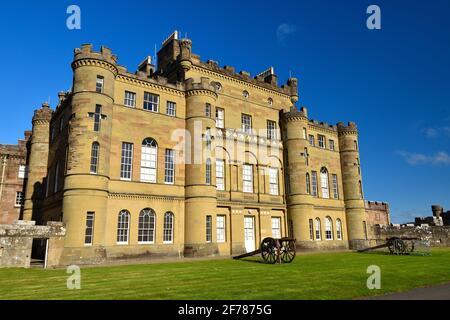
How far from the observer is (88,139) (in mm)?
23938

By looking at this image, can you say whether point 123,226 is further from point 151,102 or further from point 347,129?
point 347,129

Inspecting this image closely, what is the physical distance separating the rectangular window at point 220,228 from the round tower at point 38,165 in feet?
54.9

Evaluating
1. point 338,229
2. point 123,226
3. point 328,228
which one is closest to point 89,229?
point 123,226

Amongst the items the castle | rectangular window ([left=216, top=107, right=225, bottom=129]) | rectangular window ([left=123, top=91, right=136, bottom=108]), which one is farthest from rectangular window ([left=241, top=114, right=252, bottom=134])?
rectangular window ([left=123, top=91, right=136, bottom=108])

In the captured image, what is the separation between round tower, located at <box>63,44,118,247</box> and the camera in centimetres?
2272

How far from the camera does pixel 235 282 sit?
12.6 metres

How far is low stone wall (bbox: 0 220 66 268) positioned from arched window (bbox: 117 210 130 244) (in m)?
4.48

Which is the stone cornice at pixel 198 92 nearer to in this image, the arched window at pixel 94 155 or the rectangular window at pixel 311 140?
the arched window at pixel 94 155

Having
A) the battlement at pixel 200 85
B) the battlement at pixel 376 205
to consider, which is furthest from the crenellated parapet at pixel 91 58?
the battlement at pixel 376 205

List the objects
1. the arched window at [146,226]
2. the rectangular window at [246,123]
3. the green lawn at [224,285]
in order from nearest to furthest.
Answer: the green lawn at [224,285] → the arched window at [146,226] → the rectangular window at [246,123]

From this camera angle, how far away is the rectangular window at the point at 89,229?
74.2 ft
